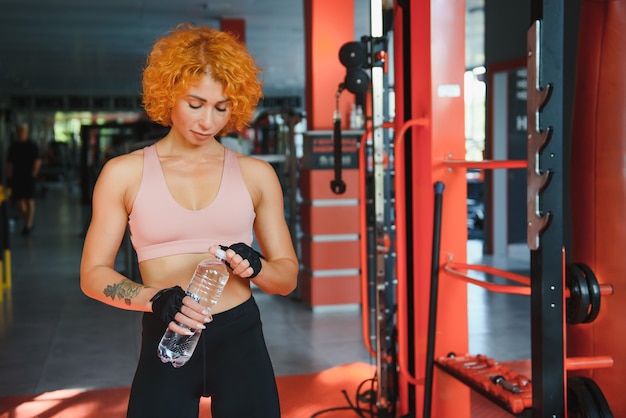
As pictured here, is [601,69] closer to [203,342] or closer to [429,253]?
[429,253]

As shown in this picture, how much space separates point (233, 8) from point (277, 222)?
31.0 ft

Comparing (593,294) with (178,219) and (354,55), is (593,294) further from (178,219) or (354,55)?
(354,55)

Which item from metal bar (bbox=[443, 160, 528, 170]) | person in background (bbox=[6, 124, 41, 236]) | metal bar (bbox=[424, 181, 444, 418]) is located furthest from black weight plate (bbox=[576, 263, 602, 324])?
person in background (bbox=[6, 124, 41, 236])

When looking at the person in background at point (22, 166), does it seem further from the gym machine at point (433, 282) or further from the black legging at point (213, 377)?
the black legging at point (213, 377)

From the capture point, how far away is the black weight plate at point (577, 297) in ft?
8.51

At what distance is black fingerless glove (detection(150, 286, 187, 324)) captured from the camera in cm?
168

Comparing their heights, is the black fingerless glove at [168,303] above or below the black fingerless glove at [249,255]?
below

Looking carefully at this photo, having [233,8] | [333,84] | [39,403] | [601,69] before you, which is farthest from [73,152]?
[601,69]

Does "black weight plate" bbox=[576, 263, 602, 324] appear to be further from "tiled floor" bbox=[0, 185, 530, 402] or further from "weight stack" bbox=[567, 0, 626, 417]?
"tiled floor" bbox=[0, 185, 530, 402]

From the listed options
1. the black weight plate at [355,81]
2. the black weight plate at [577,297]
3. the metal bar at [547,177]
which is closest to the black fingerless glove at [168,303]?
the metal bar at [547,177]

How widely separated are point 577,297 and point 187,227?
1.43 metres

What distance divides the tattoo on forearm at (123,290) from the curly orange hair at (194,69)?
0.43 meters

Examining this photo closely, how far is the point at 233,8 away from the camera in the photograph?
10.9 m

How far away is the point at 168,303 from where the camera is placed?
1.69m
